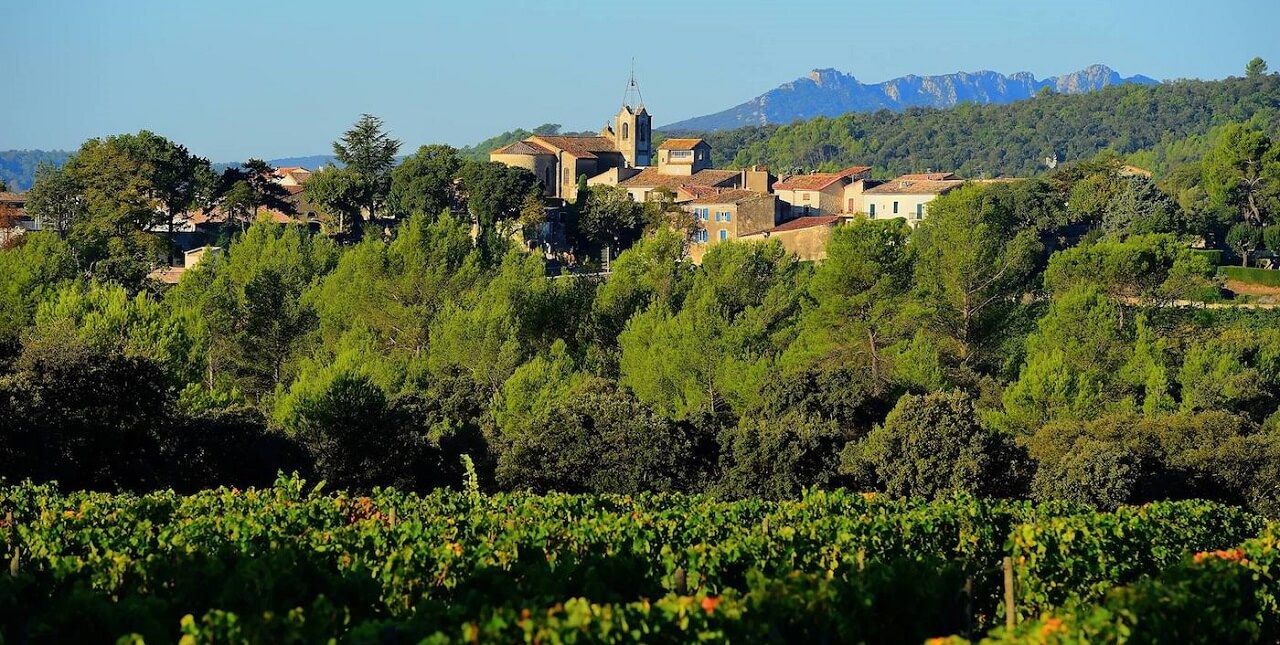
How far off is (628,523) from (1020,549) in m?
3.57

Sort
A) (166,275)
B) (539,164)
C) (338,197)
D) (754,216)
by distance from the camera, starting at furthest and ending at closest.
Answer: (539,164), (754,216), (338,197), (166,275)

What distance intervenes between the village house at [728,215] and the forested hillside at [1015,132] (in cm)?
8158

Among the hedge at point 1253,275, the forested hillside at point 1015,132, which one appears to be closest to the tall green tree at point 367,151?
the hedge at point 1253,275

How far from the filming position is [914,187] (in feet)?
234

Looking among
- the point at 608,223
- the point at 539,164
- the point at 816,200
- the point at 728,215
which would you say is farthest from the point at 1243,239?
the point at 539,164

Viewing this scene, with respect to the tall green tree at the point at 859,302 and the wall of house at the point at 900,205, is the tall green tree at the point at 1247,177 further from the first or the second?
the tall green tree at the point at 859,302

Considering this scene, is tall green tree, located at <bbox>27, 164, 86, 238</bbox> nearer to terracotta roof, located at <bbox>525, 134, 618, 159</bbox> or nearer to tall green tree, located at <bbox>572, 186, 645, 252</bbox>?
tall green tree, located at <bbox>572, 186, 645, 252</bbox>

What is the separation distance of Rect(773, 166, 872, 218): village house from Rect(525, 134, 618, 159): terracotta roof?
35.1ft

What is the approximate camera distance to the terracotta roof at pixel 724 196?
66875mm

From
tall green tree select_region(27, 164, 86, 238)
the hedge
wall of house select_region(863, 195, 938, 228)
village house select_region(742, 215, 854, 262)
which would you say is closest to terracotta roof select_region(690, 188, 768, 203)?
village house select_region(742, 215, 854, 262)

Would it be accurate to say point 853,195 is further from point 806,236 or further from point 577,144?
point 577,144

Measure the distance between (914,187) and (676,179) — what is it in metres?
10.9

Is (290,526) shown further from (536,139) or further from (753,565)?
(536,139)

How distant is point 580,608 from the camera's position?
9305 millimetres
